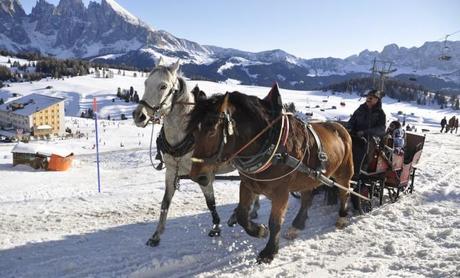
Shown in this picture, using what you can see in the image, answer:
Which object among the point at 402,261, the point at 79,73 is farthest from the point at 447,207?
the point at 79,73

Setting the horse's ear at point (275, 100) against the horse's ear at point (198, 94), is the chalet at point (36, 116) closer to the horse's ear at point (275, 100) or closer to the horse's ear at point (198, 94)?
the horse's ear at point (198, 94)

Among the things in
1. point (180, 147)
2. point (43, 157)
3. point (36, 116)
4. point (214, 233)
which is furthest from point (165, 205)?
point (36, 116)

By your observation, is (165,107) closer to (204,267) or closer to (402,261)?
(204,267)

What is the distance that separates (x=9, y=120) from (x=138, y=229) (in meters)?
99.8

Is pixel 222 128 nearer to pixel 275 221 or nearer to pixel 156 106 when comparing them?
pixel 156 106

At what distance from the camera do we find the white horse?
5.93m

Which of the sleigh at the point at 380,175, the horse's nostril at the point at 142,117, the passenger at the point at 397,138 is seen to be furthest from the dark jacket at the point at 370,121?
the horse's nostril at the point at 142,117

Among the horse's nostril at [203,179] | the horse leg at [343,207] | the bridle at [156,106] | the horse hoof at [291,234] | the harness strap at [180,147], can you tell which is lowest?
the horse hoof at [291,234]

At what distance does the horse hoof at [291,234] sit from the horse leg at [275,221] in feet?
3.61

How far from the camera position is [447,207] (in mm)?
9477

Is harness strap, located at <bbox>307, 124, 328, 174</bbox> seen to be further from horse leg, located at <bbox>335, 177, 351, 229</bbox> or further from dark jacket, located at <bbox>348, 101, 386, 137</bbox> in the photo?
dark jacket, located at <bbox>348, 101, 386, 137</bbox>

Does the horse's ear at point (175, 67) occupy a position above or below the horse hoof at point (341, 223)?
above

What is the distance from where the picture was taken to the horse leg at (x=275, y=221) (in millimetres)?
6184

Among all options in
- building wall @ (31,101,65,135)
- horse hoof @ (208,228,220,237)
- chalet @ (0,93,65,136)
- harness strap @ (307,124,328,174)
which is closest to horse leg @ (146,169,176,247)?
horse hoof @ (208,228,220,237)
